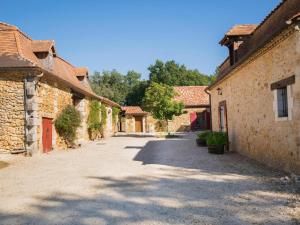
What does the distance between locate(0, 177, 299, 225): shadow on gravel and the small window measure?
8.06 feet

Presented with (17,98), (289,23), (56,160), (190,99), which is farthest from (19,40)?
(190,99)

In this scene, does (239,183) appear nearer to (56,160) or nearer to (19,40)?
(56,160)

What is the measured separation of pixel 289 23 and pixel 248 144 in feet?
17.3

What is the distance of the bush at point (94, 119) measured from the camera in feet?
72.4

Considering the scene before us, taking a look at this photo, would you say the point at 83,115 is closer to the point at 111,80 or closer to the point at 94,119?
the point at 94,119

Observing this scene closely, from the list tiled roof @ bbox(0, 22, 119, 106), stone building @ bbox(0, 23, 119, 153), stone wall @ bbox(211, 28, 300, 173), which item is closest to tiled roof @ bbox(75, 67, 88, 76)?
tiled roof @ bbox(0, 22, 119, 106)

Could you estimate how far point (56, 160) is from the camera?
11812 millimetres

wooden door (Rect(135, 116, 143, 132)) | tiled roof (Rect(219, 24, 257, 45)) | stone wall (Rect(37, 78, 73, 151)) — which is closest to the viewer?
tiled roof (Rect(219, 24, 257, 45))

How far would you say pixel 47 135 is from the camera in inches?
570

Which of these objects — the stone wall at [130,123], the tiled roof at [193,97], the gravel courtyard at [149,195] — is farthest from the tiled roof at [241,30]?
the stone wall at [130,123]

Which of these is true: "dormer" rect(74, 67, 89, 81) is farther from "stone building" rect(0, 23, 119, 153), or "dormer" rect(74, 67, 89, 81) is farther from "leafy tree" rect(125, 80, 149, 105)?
"leafy tree" rect(125, 80, 149, 105)

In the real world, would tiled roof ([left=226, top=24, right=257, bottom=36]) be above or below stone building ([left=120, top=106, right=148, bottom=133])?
above

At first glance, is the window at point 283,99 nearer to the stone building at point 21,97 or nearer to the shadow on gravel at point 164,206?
the shadow on gravel at point 164,206

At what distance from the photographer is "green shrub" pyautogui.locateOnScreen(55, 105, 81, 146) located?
15.7 m
